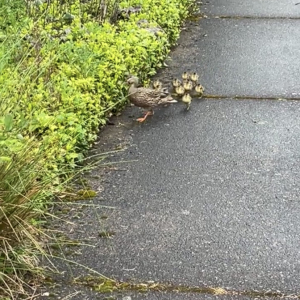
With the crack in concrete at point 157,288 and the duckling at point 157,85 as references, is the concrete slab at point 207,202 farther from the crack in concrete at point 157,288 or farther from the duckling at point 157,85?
the duckling at point 157,85

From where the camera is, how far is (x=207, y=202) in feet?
13.5

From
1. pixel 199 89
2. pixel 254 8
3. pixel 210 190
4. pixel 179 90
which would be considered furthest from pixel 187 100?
pixel 254 8

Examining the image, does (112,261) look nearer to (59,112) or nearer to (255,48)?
(59,112)

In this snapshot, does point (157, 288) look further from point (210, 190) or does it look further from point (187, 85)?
point (187, 85)

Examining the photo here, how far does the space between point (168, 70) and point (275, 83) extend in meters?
1.03

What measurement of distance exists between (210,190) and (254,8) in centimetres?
492

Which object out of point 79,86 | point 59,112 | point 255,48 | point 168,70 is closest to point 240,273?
point 59,112

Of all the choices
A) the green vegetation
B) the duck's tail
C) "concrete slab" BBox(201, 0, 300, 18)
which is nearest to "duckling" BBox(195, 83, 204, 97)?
the duck's tail

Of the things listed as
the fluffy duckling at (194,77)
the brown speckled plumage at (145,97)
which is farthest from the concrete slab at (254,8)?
the brown speckled plumage at (145,97)

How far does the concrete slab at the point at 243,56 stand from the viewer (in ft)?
19.8

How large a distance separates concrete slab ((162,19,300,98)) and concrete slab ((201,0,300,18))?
13.6 inches

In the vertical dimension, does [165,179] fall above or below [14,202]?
below

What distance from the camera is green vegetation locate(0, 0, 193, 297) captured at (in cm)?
332

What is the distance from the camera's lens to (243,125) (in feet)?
17.2
